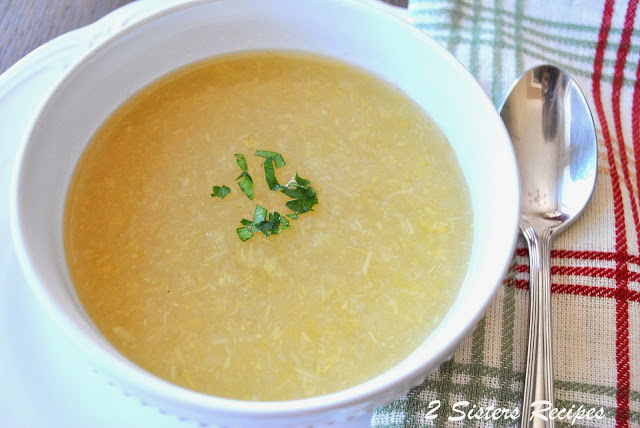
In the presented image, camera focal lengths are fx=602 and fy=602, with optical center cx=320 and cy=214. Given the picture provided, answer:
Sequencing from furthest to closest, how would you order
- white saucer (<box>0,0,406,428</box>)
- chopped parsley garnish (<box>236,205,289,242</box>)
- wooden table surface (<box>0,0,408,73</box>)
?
wooden table surface (<box>0,0,408,73</box>)
chopped parsley garnish (<box>236,205,289,242</box>)
white saucer (<box>0,0,406,428</box>)

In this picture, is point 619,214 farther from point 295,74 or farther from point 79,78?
point 79,78

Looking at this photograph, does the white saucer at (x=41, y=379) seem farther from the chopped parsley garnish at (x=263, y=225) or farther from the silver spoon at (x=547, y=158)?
the silver spoon at (x=547, y=158)

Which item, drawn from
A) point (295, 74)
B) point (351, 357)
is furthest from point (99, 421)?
point (295, 74)

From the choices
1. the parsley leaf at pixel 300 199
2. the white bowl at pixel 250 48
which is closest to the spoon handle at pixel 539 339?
the white bowl at pixel 250 48

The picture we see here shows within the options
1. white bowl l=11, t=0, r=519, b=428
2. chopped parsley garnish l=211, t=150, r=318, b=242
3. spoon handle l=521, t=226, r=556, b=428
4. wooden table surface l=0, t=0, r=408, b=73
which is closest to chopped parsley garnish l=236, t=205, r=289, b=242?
chopped parsley garnish l=211, t=150, r=318, b=242

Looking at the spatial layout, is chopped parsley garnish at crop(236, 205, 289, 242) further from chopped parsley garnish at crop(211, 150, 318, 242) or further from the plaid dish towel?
the plaid dish towel

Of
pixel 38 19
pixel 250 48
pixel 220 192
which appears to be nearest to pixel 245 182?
pixel 220 192

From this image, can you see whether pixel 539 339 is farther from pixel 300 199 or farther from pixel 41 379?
pixel 41 379
